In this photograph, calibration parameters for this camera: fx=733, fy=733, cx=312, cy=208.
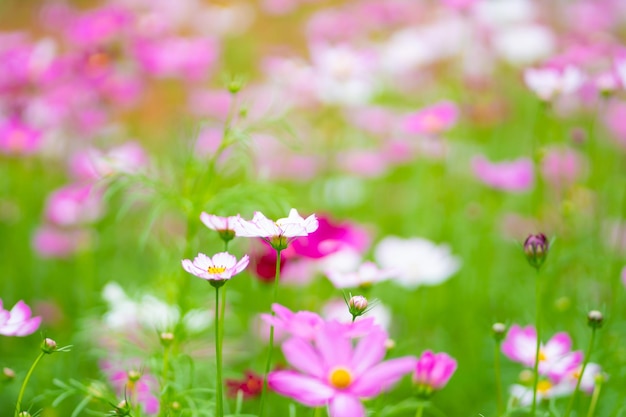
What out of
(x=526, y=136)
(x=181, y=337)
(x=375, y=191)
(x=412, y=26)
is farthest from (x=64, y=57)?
(x=526, y=136)

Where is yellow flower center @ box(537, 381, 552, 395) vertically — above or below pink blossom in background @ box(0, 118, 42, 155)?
below

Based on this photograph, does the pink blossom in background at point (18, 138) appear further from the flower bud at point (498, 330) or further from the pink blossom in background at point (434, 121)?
the flower bud at point (498, 330)

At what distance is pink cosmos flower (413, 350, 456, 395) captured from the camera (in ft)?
2.10

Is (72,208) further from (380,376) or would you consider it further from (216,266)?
(380,376)

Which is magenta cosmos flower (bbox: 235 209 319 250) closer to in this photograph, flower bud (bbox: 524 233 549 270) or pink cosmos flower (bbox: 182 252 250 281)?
pink cosmos flower (bbox: 182 252 250 281)

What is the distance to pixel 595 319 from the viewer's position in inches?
27.7

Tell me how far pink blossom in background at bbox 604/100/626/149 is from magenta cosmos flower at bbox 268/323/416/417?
5.47ft

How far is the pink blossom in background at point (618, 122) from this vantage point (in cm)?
200

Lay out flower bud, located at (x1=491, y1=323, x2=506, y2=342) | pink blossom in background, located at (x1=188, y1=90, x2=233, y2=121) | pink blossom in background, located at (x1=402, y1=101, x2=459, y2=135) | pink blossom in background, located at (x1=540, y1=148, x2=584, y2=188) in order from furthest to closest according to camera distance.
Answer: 1. pink blossom in background, located at (x1=188, y1=90, x2=233, y2=121)
2. pink blossom in background, located at (x1=540, y1=148, x2=584, y2=188)
3. pink blossom in background, located at (x1=402, y1=101, x2=459, y2=135)
4. flower bud, located at (x1=491, y1=323, x2=506, y2=342)

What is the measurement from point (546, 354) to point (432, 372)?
248mm

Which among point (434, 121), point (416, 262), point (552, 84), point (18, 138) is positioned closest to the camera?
point (552, 84)

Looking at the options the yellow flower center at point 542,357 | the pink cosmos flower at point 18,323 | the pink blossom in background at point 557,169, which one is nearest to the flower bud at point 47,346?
the pink cosmos flower at point 18,323

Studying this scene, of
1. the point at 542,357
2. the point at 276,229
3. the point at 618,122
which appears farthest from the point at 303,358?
the point at 618,122

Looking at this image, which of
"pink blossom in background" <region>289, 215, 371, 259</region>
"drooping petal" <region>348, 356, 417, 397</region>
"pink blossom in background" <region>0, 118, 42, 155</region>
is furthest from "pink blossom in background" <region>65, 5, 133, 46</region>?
"drooping petal" <region>348, 356, 417, 397</region>
